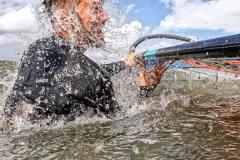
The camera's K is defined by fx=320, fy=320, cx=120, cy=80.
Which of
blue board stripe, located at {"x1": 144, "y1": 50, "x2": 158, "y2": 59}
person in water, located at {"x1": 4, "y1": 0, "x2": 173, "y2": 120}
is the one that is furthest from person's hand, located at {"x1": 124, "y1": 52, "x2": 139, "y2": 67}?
person in water, located at {"x1": 4, "y1": 0, "x2": 173, "y2": 120}

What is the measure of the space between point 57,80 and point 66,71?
0.14 metres

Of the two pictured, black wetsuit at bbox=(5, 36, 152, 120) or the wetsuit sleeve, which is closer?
→ black wetsuit at bbox=(5, 36, 152, 120)

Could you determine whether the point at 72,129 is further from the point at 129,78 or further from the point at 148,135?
the point at 129,78

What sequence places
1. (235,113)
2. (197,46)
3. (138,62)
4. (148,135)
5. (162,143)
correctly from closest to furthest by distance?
1. (162,143)
2. (148,135)
3. (197,46)
4. (235,113)
5. (138,62)

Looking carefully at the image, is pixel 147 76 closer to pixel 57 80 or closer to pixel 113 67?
pixel 113 67

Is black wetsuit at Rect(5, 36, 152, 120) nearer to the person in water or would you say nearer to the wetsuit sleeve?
the person in water

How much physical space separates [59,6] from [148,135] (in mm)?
1662

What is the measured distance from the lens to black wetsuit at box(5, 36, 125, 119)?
304 centimetres

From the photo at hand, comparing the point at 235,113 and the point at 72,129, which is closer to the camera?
the point at 72,129

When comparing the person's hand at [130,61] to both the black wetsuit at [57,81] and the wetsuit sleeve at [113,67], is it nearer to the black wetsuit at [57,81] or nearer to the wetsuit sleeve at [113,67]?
the wetsuit sleeve at [113,67]

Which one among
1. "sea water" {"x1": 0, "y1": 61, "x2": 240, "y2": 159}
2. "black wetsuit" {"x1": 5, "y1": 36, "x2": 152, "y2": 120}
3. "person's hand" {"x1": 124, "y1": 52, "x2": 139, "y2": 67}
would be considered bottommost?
"sea water" {"x1": 0, "y1": 61, "x2": 240, "y2": 159}

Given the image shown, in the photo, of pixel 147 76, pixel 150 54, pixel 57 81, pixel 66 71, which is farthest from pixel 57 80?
pixel 147 76

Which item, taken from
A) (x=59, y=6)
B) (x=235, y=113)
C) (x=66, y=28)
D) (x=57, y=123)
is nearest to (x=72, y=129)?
(x=57, y=123)

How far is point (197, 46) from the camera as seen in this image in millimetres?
3096
